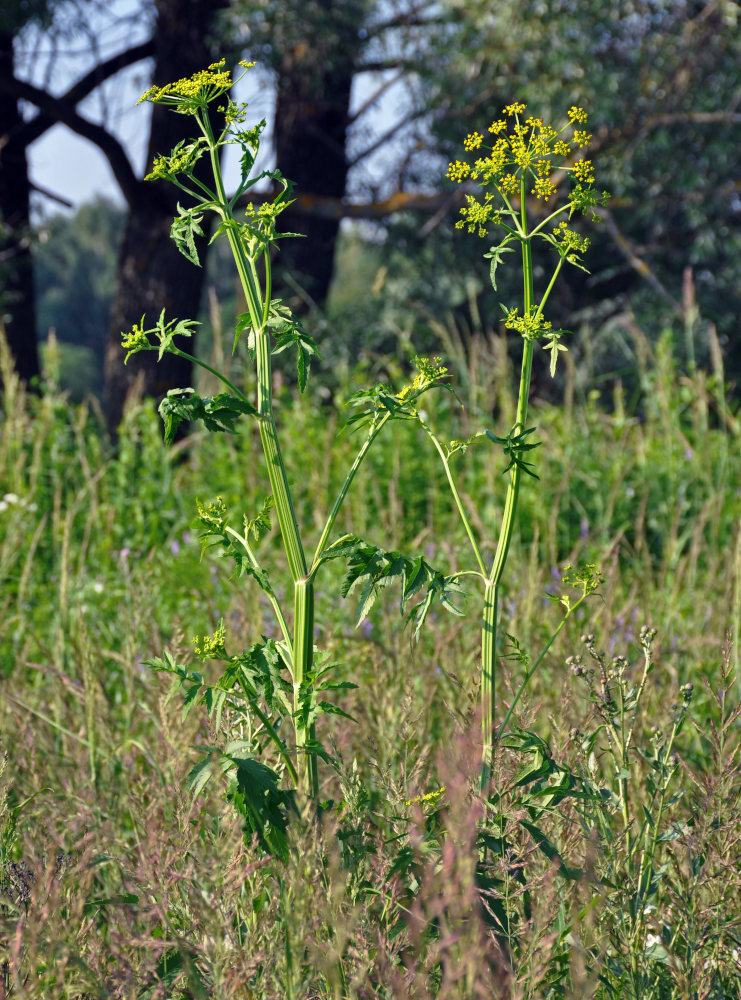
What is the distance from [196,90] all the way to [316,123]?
852 centimetres

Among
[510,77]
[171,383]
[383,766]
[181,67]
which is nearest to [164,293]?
[171,383]

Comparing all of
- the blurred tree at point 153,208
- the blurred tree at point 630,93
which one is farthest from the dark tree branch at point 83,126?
the blurred tree at point 630,93

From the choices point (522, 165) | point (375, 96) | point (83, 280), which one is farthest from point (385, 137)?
point (83, 280)

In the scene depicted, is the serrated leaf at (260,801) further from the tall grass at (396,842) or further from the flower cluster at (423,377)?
the flower cluster at (423,377)

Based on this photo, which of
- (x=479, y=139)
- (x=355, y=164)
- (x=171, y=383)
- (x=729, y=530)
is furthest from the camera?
(x=355, y=164)

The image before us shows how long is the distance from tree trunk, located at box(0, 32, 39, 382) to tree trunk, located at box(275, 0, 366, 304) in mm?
2422

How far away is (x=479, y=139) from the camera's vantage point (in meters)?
1.33

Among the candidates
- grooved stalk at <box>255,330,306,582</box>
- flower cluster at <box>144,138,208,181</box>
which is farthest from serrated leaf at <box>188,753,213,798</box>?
flower cluster at <box>144,138,208,181</box>

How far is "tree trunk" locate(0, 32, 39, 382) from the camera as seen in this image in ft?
28.1

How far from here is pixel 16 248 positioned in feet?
28.3

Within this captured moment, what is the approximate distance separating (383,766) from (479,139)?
993 mm

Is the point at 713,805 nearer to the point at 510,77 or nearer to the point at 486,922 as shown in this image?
the point at 486,922

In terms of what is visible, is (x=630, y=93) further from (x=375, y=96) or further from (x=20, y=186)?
(x=20, y=186)

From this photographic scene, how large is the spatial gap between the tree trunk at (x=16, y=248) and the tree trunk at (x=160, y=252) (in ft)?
4.26
